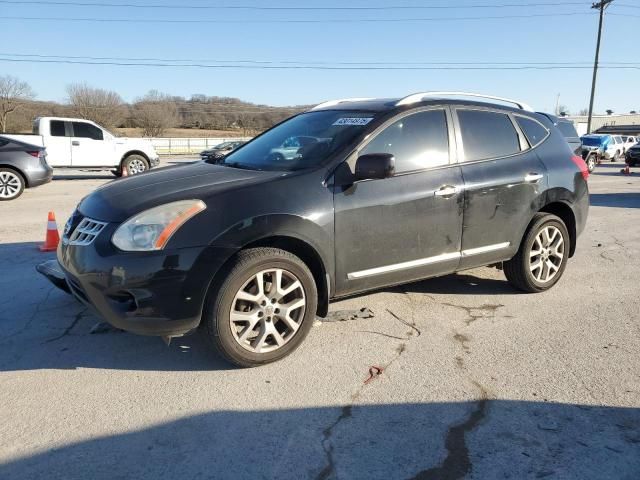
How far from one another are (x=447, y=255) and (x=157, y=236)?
2.37 m

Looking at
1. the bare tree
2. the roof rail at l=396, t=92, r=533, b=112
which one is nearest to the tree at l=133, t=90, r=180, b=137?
the bare tree

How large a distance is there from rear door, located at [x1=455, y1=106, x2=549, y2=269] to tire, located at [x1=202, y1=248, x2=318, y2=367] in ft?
5.28

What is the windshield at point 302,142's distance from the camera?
13.0 ft

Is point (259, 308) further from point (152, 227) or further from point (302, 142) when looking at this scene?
point (302, 142)

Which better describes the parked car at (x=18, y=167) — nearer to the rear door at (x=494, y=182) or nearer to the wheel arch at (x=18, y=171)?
the wheel arch at (x=18, y=171)

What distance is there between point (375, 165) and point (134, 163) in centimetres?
1499

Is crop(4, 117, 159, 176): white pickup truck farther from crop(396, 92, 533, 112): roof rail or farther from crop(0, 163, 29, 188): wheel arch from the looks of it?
crop(396, 92, 533, 112): roof rail

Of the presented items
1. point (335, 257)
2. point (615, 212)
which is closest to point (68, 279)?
point (335, 257)

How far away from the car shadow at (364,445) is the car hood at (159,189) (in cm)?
123

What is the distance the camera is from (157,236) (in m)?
3.20

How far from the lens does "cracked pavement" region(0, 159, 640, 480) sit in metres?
2.55

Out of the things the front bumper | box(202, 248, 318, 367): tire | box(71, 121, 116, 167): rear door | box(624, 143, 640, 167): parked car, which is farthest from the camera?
box(624, 143, 640, 167): parked car

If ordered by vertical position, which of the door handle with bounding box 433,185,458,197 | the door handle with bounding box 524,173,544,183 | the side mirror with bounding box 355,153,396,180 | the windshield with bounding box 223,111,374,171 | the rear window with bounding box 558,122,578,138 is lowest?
the door handle with bounding box 433,185,458,197

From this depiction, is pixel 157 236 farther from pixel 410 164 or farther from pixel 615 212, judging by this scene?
pixel 615 212
